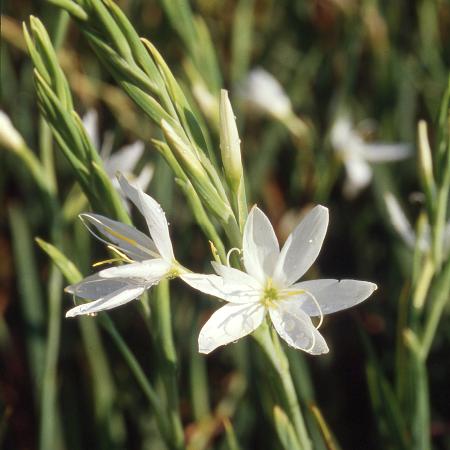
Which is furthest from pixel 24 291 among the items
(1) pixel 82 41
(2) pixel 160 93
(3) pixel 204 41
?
(1) pixel 82 41

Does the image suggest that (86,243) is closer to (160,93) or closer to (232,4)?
(160,93)

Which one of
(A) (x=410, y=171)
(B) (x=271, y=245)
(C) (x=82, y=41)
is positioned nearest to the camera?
(B) (x=271, y=245)

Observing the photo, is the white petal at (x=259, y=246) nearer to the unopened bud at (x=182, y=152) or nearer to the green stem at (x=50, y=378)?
the unopened bud at (x=182, y=152)

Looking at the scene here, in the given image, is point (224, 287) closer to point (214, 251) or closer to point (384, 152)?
point (214, 251)

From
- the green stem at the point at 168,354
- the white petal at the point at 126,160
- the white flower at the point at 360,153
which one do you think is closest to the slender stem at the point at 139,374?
the green stem at the point at 168,354

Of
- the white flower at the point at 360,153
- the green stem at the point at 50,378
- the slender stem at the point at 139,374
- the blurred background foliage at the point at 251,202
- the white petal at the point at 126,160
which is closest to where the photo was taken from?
the slender stem at the point at 139,374

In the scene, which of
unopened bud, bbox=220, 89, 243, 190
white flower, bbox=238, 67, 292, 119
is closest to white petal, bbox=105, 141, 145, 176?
unopened bud, bbox=220, 89, 243, 190
